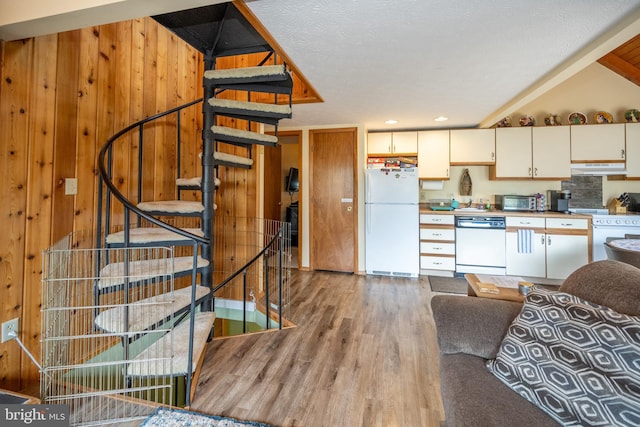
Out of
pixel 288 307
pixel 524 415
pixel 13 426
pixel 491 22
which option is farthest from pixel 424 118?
pixel 13 426

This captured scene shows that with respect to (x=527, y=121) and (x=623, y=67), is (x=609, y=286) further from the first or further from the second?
(x=623, y=67)

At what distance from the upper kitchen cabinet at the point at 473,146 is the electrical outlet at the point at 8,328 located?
15.5 ft

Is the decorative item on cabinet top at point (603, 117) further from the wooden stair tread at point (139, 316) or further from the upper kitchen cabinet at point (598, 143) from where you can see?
the wooden stair tread at point (139, 316)

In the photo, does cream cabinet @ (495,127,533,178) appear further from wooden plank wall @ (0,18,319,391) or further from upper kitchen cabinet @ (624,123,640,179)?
wooden plank wall @ (0,18,319,391)

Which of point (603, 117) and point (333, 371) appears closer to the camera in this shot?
point (333, 371)

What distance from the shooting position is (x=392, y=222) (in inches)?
155

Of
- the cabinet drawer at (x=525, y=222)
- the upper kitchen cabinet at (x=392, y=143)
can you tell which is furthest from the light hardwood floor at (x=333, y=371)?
the upper kitchen cabinet at (x=392, y=143)

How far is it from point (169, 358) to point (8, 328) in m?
0.97

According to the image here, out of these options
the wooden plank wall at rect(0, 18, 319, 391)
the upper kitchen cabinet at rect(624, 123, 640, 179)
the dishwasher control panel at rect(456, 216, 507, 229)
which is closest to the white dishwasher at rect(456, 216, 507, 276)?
the dishwasher control panel at rect(456, 216, 507, 229)

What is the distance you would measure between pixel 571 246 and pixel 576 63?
234 centimetres

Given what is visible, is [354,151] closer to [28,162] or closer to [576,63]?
[576,63]

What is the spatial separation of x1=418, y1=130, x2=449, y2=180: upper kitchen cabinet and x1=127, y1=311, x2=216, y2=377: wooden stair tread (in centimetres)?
360

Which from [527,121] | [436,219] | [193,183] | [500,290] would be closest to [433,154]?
[436,219]

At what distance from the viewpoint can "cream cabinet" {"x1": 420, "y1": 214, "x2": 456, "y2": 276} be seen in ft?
12.6
